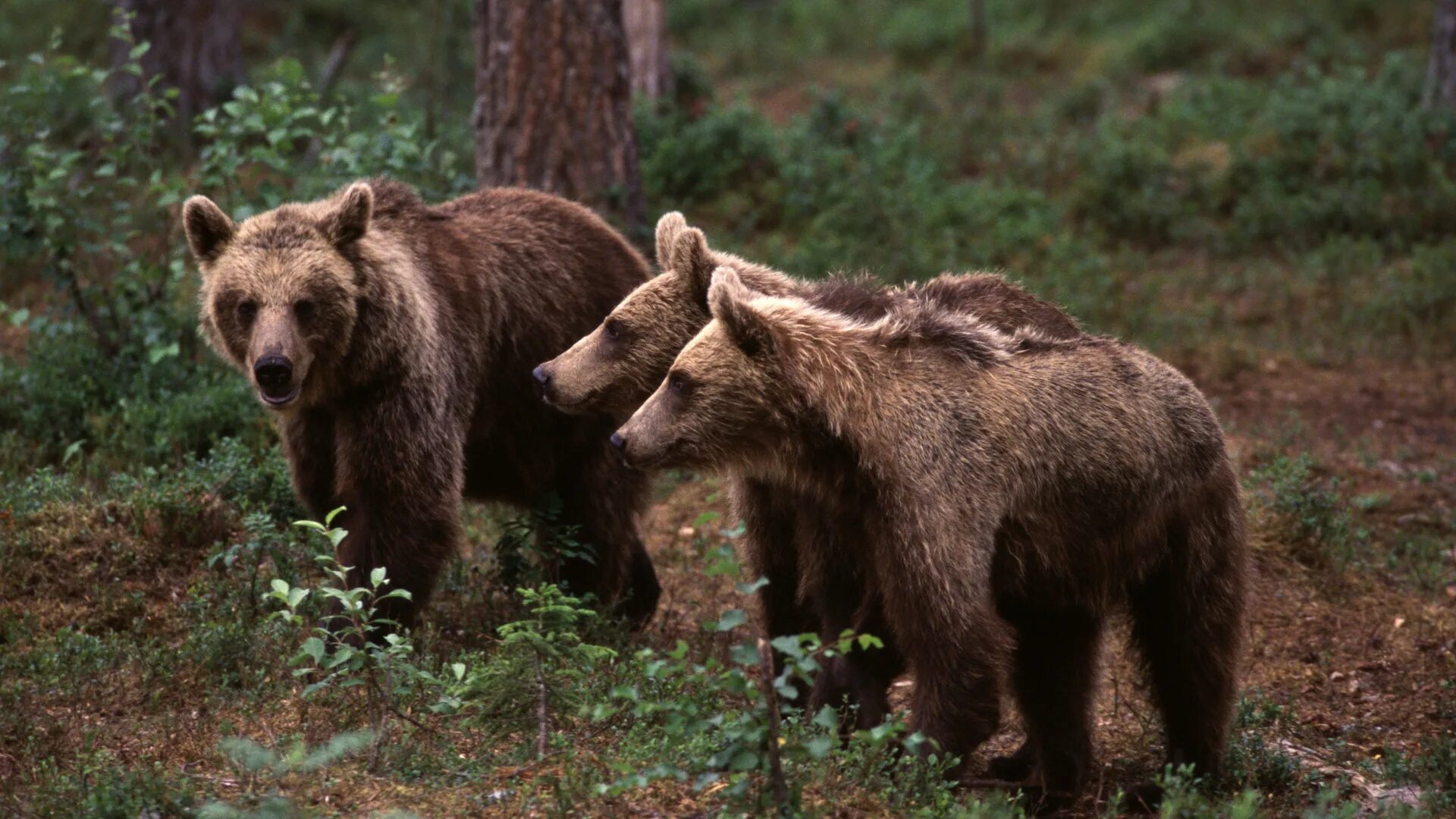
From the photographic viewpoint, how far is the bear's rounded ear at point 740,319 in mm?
5344

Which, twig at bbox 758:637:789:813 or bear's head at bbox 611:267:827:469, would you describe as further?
bear's head at bbox 611:267:827:469

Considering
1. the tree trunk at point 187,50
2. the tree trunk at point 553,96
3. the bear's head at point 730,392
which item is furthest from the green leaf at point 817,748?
the tree trunk at point 187,50

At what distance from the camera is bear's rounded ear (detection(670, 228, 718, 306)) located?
20.7 ft

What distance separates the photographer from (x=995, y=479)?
5.39m

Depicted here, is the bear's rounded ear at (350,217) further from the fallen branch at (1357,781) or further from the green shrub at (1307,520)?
the green shrub at (1307,520)

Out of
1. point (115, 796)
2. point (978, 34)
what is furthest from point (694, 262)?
point (978, 34)

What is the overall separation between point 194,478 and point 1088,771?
4558 millimetres

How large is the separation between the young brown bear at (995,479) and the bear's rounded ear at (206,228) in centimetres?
230

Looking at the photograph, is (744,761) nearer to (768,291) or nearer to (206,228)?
(768,291)

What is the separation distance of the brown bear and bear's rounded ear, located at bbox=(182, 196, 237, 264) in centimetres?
156

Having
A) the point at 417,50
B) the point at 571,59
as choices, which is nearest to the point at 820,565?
the point at 571,59

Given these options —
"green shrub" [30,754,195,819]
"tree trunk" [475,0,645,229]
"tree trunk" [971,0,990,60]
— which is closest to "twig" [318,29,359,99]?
"tree trunk" [475,0,645,229]

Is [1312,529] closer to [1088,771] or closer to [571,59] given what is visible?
[1088,771]

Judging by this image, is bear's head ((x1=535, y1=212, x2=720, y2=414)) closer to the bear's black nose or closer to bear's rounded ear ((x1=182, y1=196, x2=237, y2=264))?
the bear's black nose
